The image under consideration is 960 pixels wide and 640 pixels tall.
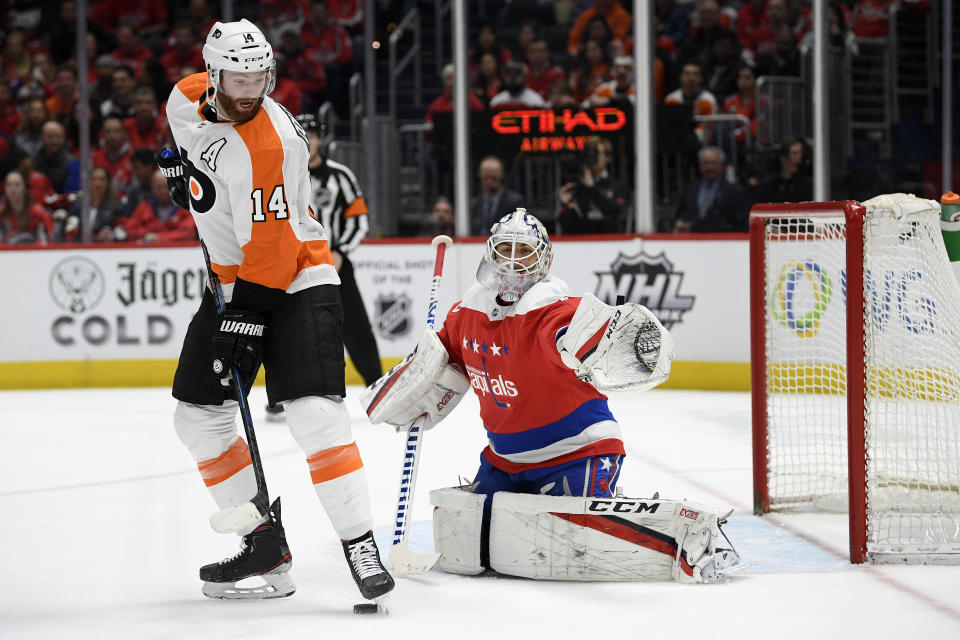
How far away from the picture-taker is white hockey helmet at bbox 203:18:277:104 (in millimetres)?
2594

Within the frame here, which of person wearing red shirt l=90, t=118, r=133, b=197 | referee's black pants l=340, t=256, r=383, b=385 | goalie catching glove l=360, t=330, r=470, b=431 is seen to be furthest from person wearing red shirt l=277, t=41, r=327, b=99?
goalie catching glove l=360, t=330, r=470, b=431

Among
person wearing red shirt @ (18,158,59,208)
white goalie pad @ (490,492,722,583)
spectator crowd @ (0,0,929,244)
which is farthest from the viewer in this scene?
person wearing red shirt @ (18,158,59,208)

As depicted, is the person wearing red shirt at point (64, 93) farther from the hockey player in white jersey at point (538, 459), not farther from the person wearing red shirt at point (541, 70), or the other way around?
the hockey player in white jersey at point (538, 459)

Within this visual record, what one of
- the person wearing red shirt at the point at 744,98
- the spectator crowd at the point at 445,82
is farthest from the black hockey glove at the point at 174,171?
the person wearing red shirt at the point at 744,98

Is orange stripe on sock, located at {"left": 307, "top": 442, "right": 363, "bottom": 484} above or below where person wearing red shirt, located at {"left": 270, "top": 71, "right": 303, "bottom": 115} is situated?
below

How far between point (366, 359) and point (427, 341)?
2.69 m

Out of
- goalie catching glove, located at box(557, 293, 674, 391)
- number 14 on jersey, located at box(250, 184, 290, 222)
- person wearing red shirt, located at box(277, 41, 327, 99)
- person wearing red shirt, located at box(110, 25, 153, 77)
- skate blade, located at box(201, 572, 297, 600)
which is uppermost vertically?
person wearing red shirt, located at box(110, 25, 153, 77)

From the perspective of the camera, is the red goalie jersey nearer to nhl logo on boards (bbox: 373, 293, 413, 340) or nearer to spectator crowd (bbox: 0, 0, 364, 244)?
nhl logo on boards (bbox: 373, 293, 413, 340)

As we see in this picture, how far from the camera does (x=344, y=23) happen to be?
1040 centimetres

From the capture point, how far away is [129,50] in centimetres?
1045

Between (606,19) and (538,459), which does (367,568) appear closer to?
(538,459)

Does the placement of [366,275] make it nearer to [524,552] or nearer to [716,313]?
[716,313]

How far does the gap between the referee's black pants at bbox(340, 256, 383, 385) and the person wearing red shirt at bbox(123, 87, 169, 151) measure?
3891mm

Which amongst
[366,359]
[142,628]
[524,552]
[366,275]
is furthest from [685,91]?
[142,628]
